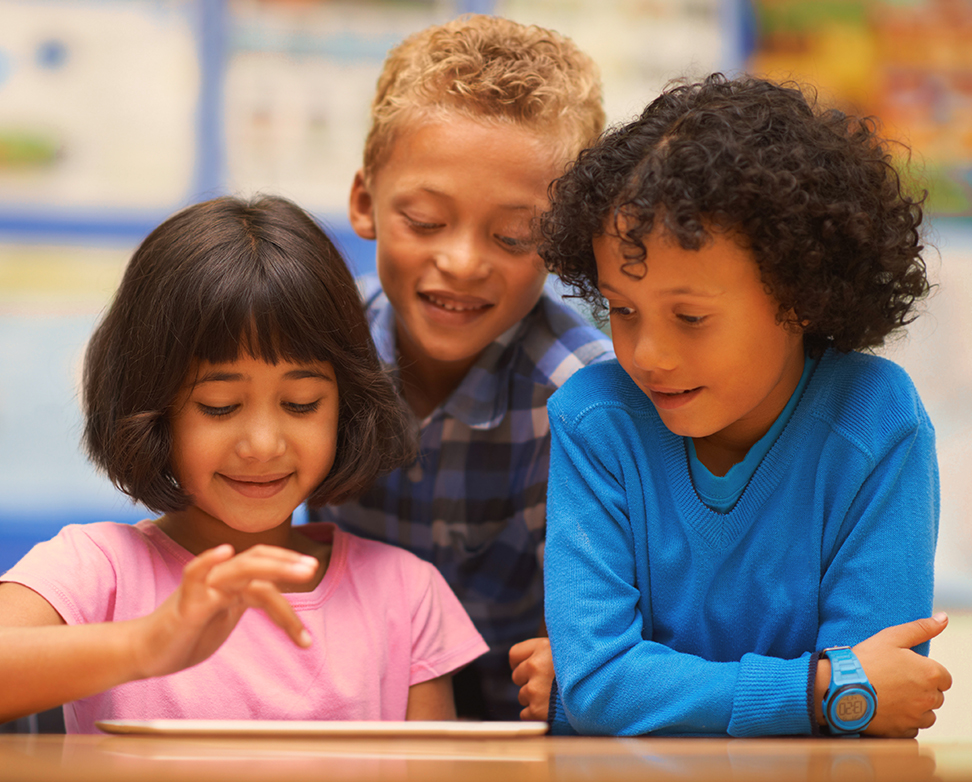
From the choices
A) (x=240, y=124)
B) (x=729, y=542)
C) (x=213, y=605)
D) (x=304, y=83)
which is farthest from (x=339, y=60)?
(x=213, y=605)

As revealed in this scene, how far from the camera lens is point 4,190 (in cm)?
259

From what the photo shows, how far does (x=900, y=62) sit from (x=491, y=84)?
2053 mm

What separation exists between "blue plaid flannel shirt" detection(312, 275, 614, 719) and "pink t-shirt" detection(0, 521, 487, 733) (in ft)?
0.79

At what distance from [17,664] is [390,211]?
70cm

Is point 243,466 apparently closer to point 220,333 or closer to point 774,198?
point 220,333

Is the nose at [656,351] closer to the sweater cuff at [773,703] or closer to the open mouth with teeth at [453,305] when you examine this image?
the sweater cuff at [773,703]

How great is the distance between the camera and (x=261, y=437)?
36.9 inches

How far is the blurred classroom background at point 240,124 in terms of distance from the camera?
8.57ft

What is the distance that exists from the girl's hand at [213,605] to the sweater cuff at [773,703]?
38cm

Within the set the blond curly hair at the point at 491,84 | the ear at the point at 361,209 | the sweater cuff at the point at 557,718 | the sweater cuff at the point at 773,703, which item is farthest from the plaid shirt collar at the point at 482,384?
the sweater cuff at the point at 773,703

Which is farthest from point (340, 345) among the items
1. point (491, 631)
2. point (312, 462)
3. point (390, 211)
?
point (491, 631)

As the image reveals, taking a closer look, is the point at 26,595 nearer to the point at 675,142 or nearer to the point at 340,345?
the point at 340,345

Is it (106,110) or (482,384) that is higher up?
(106,110)

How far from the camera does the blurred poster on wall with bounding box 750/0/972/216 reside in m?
2.71
